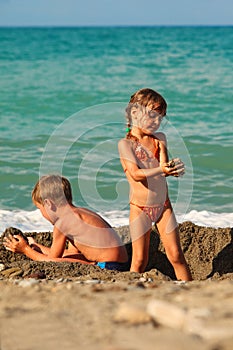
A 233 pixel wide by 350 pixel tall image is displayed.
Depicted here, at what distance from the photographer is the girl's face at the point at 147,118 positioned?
4641mm

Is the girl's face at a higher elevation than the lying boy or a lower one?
higher

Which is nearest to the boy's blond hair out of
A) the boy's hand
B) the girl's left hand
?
the girl's left hand

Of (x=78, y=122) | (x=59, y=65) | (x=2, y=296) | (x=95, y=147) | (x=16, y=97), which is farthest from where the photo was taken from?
(x=59, y=65)

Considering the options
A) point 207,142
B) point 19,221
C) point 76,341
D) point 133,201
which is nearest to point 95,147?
point 207,142

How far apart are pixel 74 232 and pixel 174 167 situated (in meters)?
1.13

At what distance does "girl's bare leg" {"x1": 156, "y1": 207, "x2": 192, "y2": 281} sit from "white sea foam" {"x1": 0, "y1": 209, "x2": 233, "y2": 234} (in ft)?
6.30

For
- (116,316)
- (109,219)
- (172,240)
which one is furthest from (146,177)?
(109,219)

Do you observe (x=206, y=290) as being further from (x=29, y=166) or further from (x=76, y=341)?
(x=29, y=166)

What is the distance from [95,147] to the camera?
1045 centimetres

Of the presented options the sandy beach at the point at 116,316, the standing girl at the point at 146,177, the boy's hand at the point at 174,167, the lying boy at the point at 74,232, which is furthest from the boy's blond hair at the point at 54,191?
the sandy beach at the point at 116,316

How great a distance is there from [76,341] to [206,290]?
0.91m

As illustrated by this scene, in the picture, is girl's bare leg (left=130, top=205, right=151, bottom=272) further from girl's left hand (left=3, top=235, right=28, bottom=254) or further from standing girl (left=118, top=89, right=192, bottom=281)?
girl's left hand (left=3, top=235, right=28, bottom=254)

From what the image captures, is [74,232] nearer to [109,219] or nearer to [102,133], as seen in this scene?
[109,219]

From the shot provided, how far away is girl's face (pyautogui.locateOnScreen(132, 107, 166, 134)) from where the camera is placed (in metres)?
4.64
